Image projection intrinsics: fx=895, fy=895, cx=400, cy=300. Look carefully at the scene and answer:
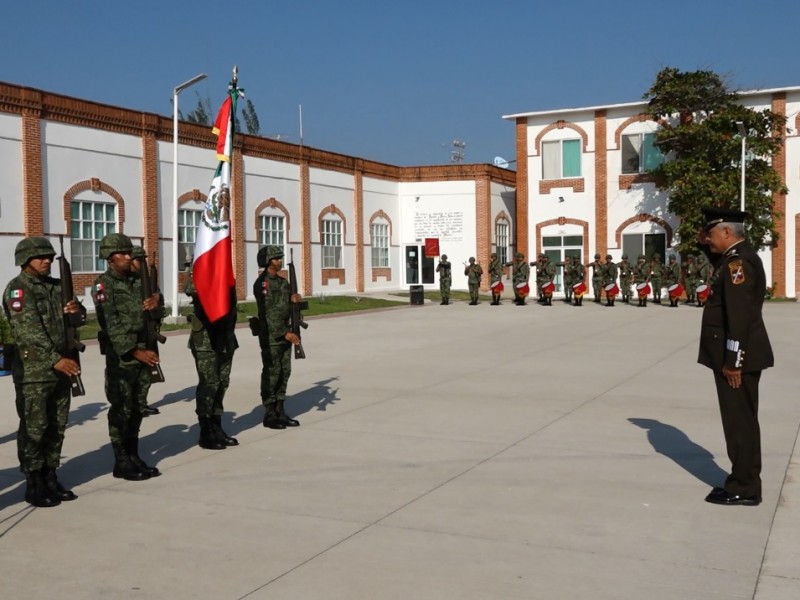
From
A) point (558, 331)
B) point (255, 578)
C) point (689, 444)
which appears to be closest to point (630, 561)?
point (255, 578)

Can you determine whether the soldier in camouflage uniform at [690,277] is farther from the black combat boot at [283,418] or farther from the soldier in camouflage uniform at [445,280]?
the black combat boot at [283,418]

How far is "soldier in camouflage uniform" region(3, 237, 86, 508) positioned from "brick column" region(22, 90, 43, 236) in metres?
19.2

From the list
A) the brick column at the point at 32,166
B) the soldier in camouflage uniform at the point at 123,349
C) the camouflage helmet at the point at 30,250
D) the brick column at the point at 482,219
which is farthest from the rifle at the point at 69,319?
the brick column at the point at 482,219

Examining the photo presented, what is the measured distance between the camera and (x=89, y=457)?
7965mm

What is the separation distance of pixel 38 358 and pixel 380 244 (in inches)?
1411

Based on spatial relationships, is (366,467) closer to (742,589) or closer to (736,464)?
(736,464)

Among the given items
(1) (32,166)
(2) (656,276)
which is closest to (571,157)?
(2) (656,276)

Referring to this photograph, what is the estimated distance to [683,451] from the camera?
8.10m

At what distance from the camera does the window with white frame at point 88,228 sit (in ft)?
84.4

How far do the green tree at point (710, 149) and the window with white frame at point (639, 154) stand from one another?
0.64m

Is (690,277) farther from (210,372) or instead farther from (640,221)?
(210,372)

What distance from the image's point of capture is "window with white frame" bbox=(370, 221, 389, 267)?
41.3 meters

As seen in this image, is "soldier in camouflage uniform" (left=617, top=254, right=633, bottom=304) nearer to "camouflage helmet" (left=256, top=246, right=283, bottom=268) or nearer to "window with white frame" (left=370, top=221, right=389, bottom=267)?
"window with white frame" (left=370, top=221, right=389, bottom=267)

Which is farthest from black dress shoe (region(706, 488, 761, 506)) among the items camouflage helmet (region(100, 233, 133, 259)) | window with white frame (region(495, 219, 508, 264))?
window with white frame (region(495, 219, 508, 264))
